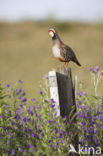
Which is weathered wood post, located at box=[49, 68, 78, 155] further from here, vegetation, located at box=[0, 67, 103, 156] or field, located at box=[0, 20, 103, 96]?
field, located at box=[0, 20, 103, 96]

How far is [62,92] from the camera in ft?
12.2

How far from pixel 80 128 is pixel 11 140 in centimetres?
83

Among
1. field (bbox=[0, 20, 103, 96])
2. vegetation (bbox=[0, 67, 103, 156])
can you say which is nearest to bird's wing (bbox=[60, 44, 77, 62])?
vegetation (bbox=[0, 67, 103, 156])

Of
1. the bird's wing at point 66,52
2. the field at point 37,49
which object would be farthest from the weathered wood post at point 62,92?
the field at point 37,49

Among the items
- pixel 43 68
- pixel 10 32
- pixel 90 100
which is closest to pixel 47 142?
pixel 90 100

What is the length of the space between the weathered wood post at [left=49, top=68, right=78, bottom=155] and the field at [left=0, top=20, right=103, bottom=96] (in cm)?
664

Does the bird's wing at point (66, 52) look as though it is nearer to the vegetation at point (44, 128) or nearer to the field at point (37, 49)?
the vegetation at point (44, 128)

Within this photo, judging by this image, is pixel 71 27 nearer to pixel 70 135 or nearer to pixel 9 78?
pixel 9 78

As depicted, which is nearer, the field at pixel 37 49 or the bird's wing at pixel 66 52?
the bird's wing at pixel 66 52

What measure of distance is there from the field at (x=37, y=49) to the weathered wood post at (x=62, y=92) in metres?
6.64

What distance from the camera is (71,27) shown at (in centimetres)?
2283

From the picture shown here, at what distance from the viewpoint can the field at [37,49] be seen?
46.2 feet

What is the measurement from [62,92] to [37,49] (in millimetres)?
14114

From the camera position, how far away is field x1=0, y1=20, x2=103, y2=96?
46.2 ft
